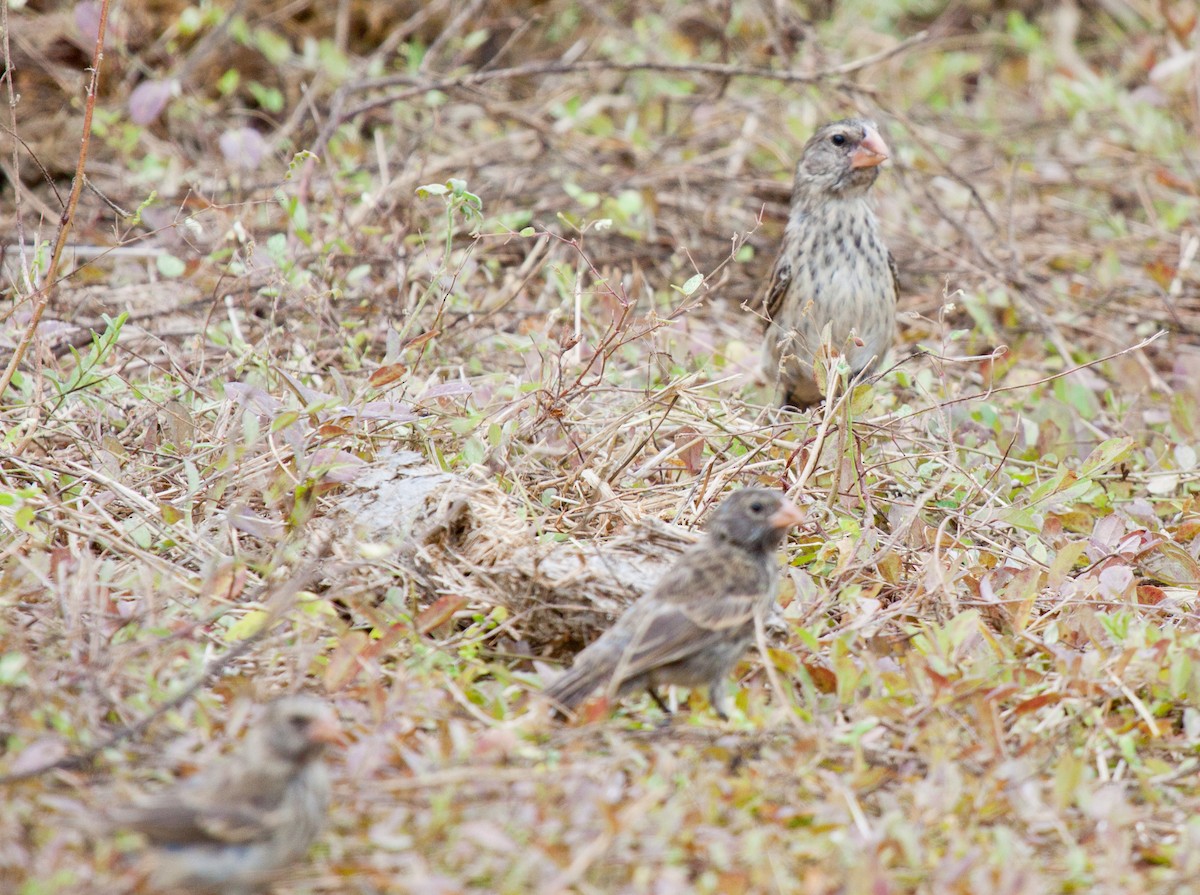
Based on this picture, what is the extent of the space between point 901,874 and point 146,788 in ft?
5.15

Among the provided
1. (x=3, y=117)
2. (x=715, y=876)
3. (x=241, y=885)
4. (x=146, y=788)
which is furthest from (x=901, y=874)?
(x=3, y=117)

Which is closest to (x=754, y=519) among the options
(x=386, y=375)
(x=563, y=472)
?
(x=563, y=472)

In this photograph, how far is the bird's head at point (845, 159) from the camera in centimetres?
582

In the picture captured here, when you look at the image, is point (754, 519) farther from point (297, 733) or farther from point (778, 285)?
point (778, 285)

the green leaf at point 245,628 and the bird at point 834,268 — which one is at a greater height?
the bird at point 834,268

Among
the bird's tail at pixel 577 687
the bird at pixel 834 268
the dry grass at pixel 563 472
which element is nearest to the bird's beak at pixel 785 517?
the dry grass at pixel 563 472

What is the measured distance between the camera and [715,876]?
9.50ft

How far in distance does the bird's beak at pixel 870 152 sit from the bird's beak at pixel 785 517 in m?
2.49

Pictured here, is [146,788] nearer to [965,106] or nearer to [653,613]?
[653,613]

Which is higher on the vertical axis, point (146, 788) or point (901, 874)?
point (901, 874)

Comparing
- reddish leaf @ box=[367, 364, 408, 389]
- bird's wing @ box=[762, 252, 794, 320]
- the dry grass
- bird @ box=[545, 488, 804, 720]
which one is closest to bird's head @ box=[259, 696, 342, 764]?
the dry grass

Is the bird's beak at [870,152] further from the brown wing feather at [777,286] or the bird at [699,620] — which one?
the bird at [699,620]

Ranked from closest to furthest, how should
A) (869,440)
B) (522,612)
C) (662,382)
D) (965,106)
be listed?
(522,612), (869,440), (662,382), (965,106)

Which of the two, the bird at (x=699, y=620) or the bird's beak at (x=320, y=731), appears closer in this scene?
the bird's beak at (x=320, y=731)
